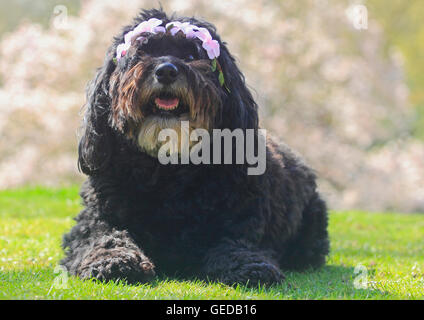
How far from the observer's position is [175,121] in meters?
4.24

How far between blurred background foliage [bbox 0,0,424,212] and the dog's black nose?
1180cm

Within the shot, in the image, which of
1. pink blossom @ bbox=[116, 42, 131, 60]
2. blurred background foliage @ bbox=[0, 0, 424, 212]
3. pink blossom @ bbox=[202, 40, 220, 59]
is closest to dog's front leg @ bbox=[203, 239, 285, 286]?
pink blossom @ bbox=[202, 40, 220, 59]

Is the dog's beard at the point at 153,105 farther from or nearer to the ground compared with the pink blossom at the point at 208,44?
nearer to the ground

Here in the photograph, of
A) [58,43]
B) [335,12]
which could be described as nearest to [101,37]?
[58,43]

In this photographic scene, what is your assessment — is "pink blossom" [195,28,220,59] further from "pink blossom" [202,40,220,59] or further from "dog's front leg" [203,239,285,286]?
"dog's front leg" [203,239,285,286]

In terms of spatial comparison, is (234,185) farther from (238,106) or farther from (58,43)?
(58,43)

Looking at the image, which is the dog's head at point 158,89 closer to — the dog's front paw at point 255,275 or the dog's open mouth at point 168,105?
the dog's open mouth at point 168,105

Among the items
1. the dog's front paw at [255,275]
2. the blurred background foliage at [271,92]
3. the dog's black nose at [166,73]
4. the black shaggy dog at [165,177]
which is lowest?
the dog's front paw at [255,275]

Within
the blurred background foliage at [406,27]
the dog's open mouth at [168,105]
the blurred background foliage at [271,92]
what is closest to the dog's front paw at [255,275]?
the dog's open mouth at [168,105]

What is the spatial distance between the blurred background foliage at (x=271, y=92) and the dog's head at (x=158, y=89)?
11299mm

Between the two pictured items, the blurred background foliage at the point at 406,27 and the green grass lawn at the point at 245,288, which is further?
the blurred background foliage at the point at 406,27

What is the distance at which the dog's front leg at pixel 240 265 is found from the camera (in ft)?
12.9
